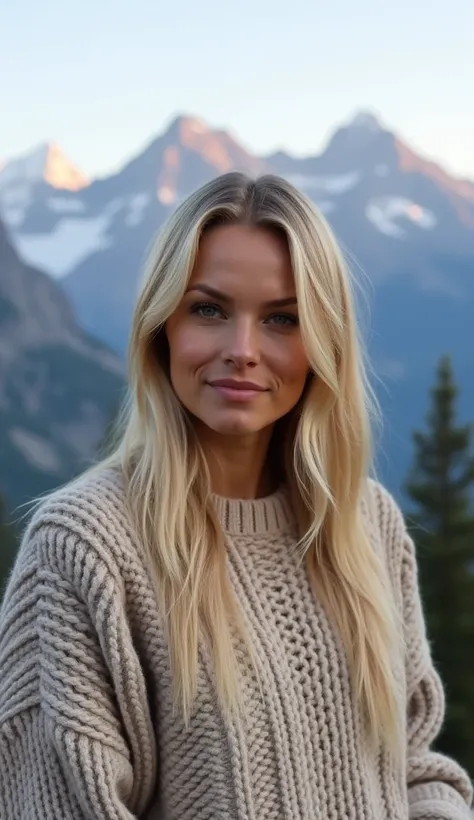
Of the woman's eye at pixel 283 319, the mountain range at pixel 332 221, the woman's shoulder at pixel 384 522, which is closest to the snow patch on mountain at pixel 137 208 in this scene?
the mountain range at pixel 332 221

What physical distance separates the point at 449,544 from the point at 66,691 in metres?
4.16

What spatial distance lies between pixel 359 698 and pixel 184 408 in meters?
0.50

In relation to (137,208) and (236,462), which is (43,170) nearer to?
(137,208)

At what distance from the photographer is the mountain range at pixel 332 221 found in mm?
10656

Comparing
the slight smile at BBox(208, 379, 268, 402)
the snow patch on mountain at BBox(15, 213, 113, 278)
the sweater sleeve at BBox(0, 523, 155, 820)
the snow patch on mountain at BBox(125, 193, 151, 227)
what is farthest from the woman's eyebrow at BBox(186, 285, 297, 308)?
the snow patch on mountain at BBox(125, 193, 151, 227)

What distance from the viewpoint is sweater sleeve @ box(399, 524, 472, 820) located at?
4.72ft

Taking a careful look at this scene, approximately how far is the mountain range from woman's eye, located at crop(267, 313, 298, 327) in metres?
8.78

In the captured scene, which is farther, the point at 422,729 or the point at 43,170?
the point at 43,170

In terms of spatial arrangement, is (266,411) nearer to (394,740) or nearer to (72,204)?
(394,740)

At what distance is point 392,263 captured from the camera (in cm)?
1097

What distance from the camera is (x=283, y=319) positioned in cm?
122

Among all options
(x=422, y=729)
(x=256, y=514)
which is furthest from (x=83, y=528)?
(x=422, y=729)

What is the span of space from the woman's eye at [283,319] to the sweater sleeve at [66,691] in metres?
0.40

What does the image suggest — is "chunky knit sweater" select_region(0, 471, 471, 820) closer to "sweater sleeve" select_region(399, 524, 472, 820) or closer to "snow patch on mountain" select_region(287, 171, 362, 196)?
"sweater sleeve" select_region(399, 524, 472, 820)
